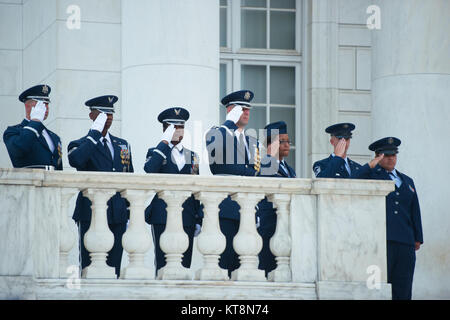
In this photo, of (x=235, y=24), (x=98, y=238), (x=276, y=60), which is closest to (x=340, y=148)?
(x=98, y=238)

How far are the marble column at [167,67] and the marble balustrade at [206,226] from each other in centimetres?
365

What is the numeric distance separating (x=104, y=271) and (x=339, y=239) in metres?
2.38

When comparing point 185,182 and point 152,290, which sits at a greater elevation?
point 185,182

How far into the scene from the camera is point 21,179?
36.9 feet

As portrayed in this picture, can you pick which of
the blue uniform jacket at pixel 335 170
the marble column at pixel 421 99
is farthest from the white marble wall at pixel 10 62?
the marble column at pixel 421 99

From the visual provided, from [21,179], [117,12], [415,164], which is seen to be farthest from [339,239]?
[117,12]

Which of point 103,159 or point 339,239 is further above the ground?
point 103,159

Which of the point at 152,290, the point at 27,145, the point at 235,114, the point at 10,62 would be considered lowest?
the point at 152,290

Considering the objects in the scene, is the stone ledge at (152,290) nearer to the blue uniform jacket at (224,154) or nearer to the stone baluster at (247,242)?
the stone baluster at (247,242)

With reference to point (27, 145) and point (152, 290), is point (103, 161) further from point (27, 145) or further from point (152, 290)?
point (152, 290)

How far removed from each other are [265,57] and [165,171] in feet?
18.6

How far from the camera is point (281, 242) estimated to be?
38.9 feet

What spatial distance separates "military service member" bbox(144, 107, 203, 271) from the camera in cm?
1279
